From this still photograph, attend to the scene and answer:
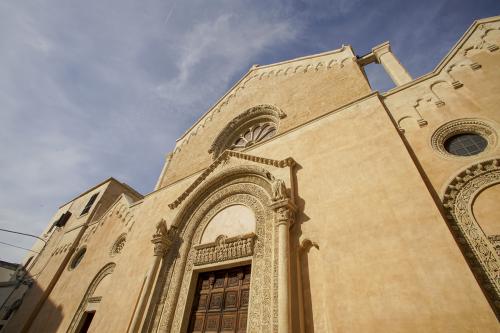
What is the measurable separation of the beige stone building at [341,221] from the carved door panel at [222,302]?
30 millimetres

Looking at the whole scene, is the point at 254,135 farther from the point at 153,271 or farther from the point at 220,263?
the point at 153,271

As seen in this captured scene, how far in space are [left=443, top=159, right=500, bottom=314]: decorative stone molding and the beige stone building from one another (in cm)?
2

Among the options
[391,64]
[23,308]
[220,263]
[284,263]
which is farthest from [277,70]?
[23,308]

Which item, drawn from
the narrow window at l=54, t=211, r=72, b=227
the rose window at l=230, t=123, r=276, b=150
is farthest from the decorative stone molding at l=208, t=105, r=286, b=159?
the narrow window at l=54, t=211, r=72, b=227

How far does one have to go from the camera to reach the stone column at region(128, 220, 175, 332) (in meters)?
5.95

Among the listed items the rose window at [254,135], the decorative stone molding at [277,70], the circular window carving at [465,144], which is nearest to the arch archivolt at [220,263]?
the rose window at [254,135]

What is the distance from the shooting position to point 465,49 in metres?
5.43

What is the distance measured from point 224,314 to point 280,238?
2194mm

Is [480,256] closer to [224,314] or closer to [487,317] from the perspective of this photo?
[487,317]

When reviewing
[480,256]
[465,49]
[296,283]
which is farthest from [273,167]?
[465,49]

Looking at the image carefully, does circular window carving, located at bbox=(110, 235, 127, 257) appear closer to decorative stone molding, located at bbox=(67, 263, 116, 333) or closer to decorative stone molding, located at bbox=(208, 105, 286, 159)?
decorative stone molding, located at bbox=(67, 263, 116, 333)

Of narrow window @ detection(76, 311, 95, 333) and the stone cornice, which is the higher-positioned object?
the stone cornice

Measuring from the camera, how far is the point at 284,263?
436 cm

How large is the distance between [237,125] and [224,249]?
5.80m
